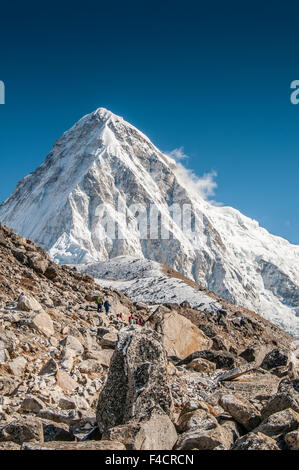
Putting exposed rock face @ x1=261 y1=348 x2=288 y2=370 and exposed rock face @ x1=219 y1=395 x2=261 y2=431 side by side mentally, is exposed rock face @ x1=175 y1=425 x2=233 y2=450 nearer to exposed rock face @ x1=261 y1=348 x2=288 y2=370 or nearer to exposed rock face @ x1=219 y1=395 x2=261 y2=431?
exposed rock face @ x1=219 y1=395 x2=261 y2=431

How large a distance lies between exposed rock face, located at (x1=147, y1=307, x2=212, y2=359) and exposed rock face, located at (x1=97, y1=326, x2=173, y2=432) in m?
11.8

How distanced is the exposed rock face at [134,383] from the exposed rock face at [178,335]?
38.6 feet

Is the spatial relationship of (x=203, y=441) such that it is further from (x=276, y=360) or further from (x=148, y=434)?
(x=276, y=360)

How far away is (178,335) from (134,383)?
543 inches

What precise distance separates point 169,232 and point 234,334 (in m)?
157

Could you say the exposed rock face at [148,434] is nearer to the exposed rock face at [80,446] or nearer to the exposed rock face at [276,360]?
the exposed rock face at [80,446]

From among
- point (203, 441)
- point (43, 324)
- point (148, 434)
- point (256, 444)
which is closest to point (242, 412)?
point (203, 441)

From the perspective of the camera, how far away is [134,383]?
7910mm

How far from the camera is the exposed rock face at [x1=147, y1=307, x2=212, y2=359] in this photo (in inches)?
810

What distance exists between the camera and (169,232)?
7574 inches

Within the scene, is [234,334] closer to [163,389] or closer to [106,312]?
[106,312]

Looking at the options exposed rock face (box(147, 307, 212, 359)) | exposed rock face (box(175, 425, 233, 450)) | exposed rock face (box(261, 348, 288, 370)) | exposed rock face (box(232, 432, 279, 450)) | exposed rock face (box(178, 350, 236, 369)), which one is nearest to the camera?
exposed rock face (box(232, 432, 279, 450))

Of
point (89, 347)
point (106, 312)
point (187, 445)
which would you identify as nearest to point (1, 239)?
point (106, 312)

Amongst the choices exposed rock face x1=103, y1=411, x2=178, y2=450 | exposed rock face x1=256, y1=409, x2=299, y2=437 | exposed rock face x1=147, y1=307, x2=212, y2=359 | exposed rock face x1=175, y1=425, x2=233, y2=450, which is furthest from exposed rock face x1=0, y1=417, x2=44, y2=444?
exposed rock face x1=147, y1=307, x2=212, y2=359
